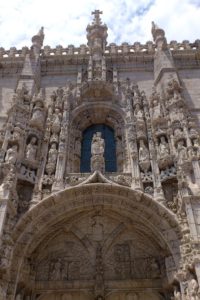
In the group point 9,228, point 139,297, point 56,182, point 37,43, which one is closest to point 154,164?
point 56,182

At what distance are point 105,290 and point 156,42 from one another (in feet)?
33.9

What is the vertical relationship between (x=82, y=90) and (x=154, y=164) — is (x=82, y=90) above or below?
above

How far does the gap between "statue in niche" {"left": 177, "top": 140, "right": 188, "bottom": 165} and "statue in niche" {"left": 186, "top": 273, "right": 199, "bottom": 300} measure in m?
3.05

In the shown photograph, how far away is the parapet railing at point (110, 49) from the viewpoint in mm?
15488

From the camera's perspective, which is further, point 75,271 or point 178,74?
point 178,74

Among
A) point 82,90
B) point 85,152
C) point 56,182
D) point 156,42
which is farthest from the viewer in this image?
point 156,42

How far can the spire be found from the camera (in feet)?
50.0

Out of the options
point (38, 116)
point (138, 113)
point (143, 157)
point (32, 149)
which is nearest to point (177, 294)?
point (143, 157)

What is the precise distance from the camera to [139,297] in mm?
9016

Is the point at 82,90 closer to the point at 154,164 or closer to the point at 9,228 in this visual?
the point at 154,164

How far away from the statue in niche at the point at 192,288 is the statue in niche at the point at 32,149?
5413 millimetres

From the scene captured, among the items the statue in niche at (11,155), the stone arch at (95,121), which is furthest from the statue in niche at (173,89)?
the statue in niche at (11,155)

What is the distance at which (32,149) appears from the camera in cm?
1092

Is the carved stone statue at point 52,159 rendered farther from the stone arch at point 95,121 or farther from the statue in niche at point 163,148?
the statue in niche at point 163,148
